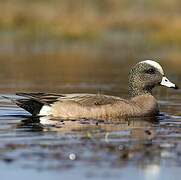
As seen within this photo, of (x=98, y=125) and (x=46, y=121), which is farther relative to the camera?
(x=46, y=121)

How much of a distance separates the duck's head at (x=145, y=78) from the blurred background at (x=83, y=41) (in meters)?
4.19

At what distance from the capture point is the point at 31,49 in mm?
33500

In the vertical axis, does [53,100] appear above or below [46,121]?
above

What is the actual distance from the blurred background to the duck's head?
165 inches

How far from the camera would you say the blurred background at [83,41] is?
22.1 m

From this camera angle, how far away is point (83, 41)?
121 ft

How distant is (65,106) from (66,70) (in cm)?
1111

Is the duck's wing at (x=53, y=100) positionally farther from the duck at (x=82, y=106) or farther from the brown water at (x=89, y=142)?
the brown water at (x=89, y=142)

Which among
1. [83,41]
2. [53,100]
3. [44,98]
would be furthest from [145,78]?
[83,41]

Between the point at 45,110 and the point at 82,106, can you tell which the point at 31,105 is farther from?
the point at 82,106

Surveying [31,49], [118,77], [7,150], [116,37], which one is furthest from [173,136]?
[116,37]

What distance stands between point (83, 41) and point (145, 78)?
22.2 metres

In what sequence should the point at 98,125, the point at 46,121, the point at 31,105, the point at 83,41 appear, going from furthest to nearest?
the point at 83,41 < the point at 31,105 < the point at 46,121 < the point at 98,125

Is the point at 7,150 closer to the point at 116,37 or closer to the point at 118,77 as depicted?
the point at 118,77
